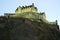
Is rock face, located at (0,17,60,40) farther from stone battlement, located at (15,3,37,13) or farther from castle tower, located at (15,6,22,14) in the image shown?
castle tower, located at (15,6,22,14)

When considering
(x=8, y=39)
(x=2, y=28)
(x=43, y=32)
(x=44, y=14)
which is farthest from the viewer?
(x=44, y=14)

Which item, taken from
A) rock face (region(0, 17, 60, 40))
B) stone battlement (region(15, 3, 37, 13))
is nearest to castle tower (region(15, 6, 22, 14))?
stone battlement (region(15, 3, 37, 13))

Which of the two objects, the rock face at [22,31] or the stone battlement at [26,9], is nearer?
the rock face at [22,31]

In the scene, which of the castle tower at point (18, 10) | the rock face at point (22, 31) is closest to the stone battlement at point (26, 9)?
the castle tower at point (18, 10)

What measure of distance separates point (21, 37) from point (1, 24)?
446 inches

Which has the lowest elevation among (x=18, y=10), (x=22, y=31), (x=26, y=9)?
(x=22, y=31)

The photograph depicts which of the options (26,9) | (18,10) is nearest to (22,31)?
(26,9)

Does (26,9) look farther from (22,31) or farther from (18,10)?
(22,31)

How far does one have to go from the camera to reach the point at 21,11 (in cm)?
10938

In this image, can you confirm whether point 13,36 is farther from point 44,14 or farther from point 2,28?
point 44,14

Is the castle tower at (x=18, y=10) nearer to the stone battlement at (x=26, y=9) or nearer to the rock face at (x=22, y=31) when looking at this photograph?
the stone battlement at (x=26, y=9)

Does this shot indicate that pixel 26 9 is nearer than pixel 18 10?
Yes

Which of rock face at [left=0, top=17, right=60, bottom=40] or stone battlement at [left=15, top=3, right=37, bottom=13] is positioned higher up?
stone battlement at [left=15, top=3, right=37, bottom=13]

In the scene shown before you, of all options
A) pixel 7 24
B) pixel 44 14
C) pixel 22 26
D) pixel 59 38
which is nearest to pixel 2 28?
pixel 7 24
